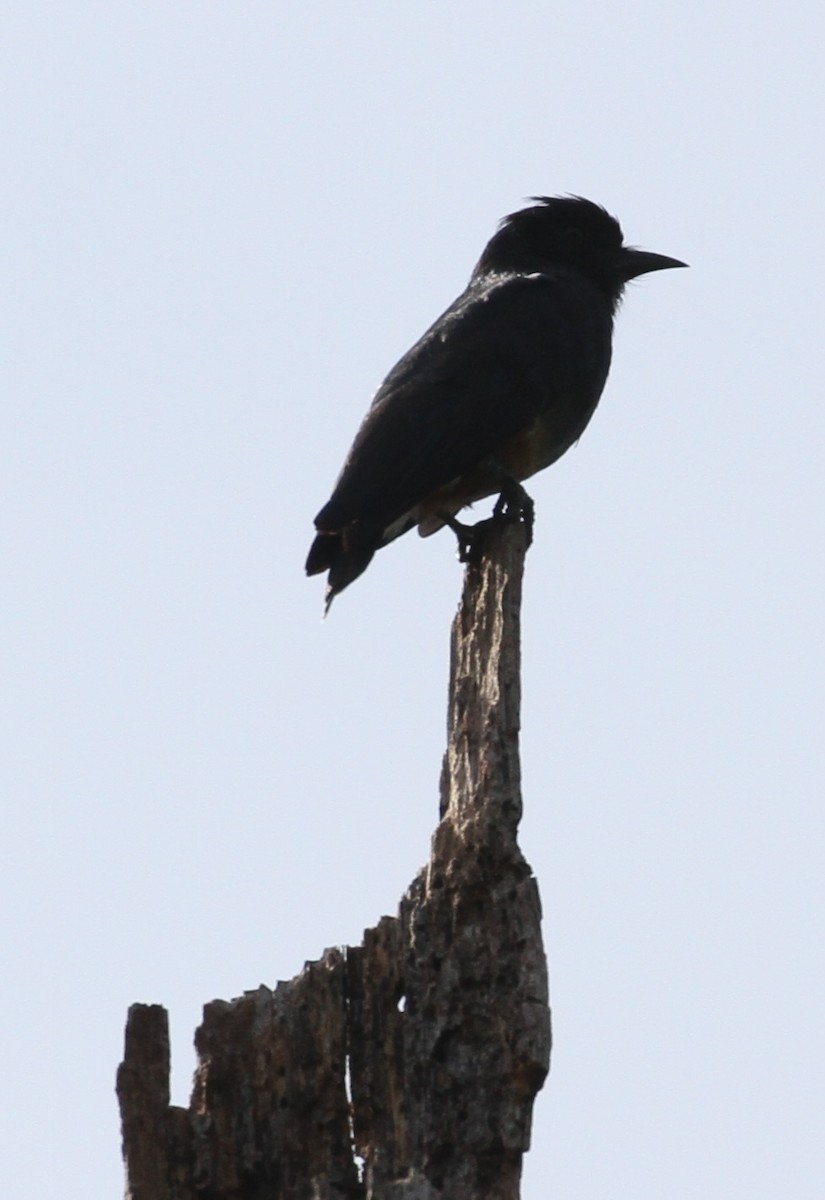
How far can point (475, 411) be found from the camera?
8.55 meters

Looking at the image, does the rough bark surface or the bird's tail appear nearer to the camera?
the rough bark surface

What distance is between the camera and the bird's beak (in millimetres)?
10102

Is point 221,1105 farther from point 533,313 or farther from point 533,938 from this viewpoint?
point 533,313

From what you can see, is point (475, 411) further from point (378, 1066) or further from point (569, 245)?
point (378, 1066)

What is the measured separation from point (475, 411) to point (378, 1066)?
3.83 meters

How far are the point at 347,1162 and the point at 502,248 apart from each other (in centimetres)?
591

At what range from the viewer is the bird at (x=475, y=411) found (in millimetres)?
8000

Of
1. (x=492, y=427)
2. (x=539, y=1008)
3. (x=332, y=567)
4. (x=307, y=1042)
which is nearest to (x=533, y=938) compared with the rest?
(x=539, y=1008)

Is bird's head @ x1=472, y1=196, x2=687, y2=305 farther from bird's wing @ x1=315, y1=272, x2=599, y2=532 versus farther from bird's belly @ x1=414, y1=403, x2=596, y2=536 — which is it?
bird's belly @ x1=414, y1=403, x2=596, y2=536

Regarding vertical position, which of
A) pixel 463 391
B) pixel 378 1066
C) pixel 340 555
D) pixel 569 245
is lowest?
pixel 378 1066

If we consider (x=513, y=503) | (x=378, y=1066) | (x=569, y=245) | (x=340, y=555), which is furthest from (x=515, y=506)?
(x=378, y=1066)

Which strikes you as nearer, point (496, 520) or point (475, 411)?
point (496, 520)

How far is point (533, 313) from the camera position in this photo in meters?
9.16

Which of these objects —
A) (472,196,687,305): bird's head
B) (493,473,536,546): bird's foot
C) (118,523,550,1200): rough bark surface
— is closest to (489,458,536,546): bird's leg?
(493,473,536,546): bird's foot
